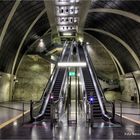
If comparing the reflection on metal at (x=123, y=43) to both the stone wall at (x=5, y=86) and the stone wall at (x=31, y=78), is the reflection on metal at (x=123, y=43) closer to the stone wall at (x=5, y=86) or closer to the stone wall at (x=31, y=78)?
the stone wall at (x=31, y=78)

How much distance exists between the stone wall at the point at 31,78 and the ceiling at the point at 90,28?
171 centimetres

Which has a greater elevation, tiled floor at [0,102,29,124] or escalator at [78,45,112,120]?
escalator at [78,45,112,120]

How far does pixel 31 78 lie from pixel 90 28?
9953mm

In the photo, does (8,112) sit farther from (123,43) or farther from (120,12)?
(123,43)

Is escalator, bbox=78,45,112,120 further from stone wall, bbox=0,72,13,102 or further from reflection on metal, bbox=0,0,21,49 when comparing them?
stone wall, bbox=0,72,13,102

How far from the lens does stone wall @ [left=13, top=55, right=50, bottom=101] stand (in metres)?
35.4

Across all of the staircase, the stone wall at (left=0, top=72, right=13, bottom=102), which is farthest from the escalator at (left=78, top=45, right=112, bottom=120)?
the stone wall at (left=0, top=72, right=13, bottom=102)

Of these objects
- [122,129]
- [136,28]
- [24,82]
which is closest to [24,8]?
[136,28]

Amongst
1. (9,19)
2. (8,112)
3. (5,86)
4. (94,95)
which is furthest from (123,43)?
(8,112)

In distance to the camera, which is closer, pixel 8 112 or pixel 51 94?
pixel 51 94

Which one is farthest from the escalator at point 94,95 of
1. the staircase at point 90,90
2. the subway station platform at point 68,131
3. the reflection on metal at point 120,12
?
the reflection on metal at point 120,12

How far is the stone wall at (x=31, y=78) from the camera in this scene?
3538 cm

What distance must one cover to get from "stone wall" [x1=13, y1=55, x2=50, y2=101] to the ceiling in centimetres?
171

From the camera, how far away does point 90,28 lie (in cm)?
3478
